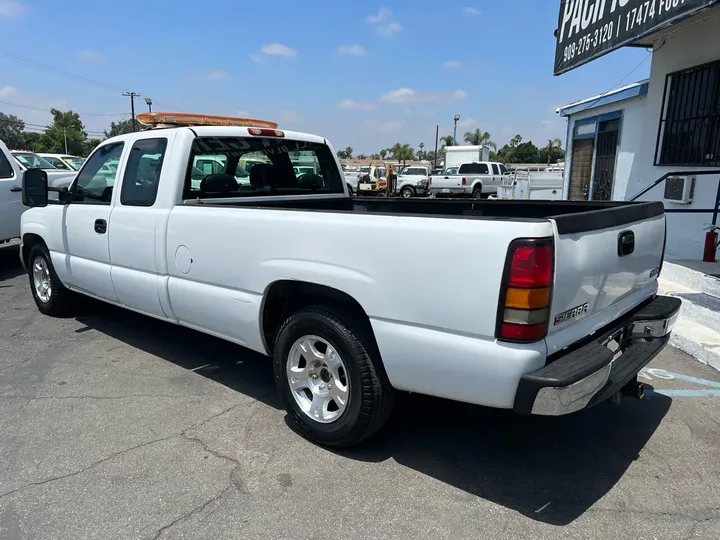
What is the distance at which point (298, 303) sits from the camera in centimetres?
346

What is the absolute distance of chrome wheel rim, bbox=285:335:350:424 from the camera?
3.19m

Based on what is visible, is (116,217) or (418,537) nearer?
→ (418,537)

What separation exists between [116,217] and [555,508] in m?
3.96

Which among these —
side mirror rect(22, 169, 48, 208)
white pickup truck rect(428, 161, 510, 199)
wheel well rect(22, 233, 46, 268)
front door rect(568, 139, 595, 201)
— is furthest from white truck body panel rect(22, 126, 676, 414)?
white pickup truck rect(428, 161, 510, 199)

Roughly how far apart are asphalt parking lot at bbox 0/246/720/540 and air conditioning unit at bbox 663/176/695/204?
452cm

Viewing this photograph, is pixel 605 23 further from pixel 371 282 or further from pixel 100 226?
pixel 100 226

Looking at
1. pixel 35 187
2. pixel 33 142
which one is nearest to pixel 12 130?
pixel 33 142

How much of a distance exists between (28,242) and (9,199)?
3.00 meters

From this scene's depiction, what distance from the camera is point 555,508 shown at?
2727mm

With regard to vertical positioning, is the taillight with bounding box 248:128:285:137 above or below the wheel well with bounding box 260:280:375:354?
above

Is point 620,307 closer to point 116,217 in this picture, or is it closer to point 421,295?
point 421,295

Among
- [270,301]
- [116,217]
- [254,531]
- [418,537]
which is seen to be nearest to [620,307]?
Answer: [418,537]

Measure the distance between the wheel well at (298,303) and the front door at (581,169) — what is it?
12116 millimetres

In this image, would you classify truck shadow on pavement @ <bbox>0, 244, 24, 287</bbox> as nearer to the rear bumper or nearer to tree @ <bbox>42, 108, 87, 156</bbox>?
the rear bumper
